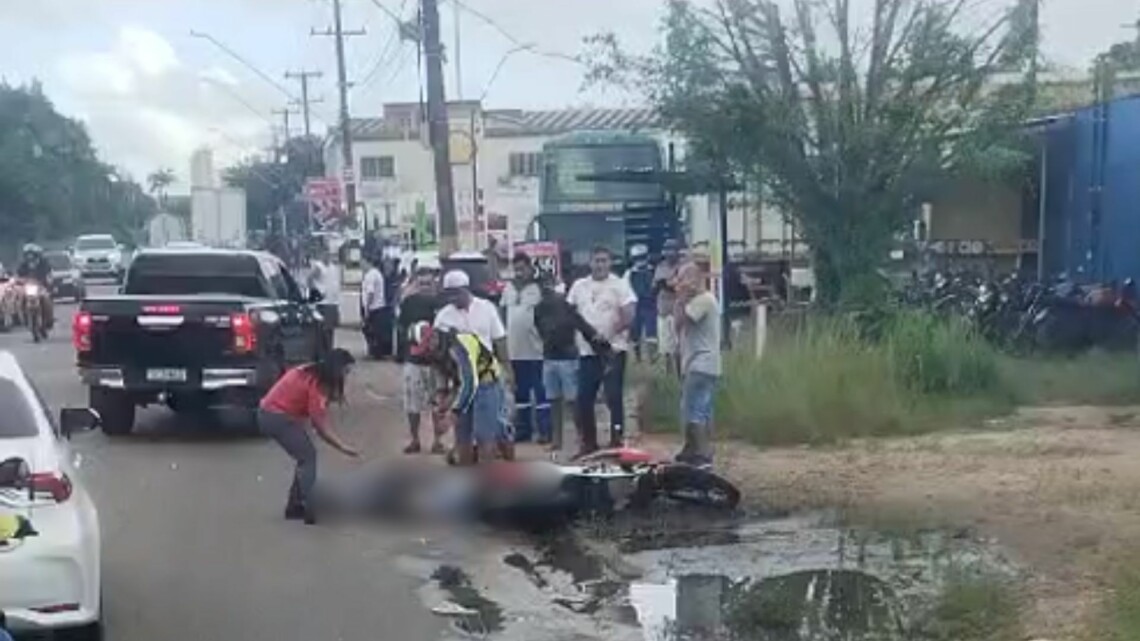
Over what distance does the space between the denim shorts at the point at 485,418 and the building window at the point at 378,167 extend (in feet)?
255

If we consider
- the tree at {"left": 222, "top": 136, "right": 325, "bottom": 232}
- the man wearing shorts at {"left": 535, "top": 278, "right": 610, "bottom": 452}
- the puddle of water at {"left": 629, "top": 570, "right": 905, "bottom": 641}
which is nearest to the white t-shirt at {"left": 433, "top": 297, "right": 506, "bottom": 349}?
the man wearing shorts at {"left": 535, "top": 278, "right": 610, "bottom": 452}

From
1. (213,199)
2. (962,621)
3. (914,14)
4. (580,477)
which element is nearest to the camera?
(962,621)

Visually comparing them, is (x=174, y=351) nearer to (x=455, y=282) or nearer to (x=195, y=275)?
(x=195, y=275)

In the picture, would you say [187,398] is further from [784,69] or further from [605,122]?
[605,122]

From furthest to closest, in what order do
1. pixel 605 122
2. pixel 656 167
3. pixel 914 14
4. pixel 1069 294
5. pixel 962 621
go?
1. pixel 605 122
2. pixel 656 167
3. pixel 914 14
4. pixel 1069 294
5. pixel 962 621

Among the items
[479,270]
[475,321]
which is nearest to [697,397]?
[475,321]

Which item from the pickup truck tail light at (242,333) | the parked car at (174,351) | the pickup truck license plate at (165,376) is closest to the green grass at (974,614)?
the pickup truck tail light at (242,333)

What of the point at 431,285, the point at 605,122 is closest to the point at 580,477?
the point at 431,285

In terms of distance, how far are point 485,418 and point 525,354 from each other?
2.14m

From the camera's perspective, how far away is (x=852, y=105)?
2497 centimetres

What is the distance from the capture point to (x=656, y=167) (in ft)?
112

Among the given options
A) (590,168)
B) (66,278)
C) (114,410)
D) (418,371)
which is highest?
(590,168)

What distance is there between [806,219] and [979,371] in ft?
23.3

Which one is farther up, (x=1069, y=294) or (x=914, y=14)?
(x=914, y=14)
